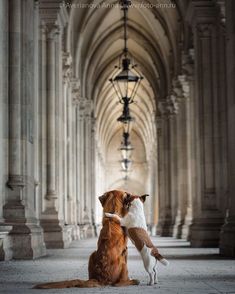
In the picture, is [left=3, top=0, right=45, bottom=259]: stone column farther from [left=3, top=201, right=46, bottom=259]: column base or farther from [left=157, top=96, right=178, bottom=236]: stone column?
[left=157, top=96, right=178, bottom=236]: stone column

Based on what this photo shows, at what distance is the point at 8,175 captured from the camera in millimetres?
17922

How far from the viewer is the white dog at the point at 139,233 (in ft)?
32.9

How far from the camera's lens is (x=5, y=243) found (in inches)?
654

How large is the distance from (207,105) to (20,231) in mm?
Answer: 10098

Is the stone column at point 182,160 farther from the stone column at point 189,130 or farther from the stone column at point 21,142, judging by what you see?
the stone column at point 21,142

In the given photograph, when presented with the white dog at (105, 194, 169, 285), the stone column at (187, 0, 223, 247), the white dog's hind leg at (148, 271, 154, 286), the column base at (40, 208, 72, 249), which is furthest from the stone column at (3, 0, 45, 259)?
the stone column at (187, 0, 223, 247)

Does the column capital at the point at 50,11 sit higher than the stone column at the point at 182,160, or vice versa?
the column capital at the point at 50,11

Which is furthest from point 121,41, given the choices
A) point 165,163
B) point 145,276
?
point 145,276

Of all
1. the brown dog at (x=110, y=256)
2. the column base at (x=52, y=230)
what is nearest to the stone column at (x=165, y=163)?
the column base at (x=52, y=230)

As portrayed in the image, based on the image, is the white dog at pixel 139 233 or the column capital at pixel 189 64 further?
the column capital at pixel 189 64

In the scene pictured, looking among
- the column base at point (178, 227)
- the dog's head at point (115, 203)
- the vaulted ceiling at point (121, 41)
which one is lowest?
the column base at point (178, 227)

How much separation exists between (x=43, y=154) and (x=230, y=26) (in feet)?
31.9

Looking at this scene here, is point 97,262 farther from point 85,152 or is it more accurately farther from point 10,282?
point 85,152

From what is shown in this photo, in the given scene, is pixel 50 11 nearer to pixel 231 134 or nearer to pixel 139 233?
pixel 231 134
